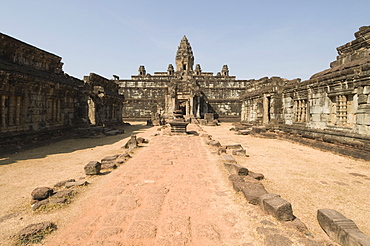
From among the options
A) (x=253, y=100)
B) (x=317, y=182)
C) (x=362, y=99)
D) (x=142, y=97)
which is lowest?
(x=317, y=182)

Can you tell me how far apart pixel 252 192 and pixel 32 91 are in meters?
11.1

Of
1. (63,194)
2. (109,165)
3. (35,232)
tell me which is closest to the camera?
(35,232)

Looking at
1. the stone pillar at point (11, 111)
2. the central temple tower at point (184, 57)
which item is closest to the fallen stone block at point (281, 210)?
the stone pillar at point (11, 111)

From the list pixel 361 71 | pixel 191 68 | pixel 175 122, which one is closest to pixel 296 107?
pixel 361 71

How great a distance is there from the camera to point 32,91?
957 centimetres

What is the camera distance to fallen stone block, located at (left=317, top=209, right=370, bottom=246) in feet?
7.32

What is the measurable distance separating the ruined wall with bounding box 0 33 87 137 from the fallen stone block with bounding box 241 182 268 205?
9609 mm

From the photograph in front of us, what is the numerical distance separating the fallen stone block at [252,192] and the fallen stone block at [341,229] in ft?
3.07

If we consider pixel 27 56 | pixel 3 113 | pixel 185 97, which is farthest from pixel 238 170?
pixel 185 97

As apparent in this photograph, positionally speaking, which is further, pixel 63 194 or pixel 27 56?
pixel 27 56

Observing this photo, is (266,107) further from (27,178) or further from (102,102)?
(27,178)

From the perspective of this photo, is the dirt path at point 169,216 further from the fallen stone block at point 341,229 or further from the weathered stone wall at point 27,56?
the weathered stone wall at point 27,56

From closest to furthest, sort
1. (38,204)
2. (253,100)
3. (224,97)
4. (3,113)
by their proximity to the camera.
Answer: (38,204)
(3,113)
(253,100)
(224,97)

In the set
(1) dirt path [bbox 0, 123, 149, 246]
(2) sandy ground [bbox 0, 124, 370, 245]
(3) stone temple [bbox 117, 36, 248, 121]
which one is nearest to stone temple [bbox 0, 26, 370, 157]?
(2) sandy ground [bbox 0, 124, 370, 245]
